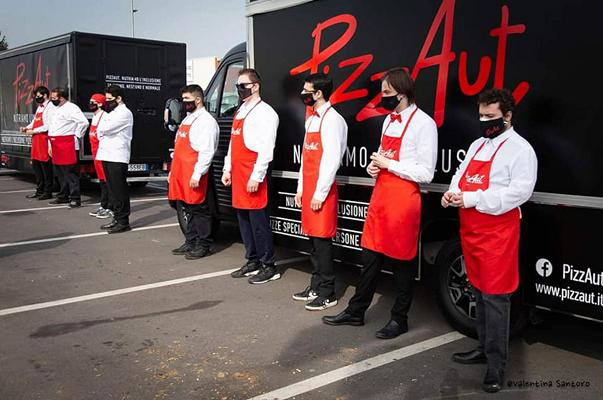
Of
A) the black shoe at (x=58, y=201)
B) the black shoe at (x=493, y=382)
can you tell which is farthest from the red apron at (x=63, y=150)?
the black shoe at (x=493, y=382)

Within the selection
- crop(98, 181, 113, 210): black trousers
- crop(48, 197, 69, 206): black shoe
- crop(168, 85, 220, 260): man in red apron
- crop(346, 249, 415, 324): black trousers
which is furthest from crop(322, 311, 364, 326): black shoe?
crop(48, 197, 69, 206): black shoe

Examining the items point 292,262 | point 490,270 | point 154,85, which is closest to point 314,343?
point 490,270

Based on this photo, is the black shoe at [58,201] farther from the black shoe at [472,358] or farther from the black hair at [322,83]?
the black shoe at [472,358]

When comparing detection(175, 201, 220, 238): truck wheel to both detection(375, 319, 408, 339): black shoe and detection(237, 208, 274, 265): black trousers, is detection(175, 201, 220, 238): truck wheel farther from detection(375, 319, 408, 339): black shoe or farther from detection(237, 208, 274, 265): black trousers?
detection(375, 319, 408, 339): black shoe

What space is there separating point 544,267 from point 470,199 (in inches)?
31.3

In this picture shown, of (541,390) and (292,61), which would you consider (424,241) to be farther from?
(292,61)

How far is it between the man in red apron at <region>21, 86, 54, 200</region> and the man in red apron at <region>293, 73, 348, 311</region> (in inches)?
290

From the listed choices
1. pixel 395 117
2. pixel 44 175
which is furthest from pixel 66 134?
pixel 395 117

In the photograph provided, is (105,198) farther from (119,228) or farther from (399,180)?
(399,180)

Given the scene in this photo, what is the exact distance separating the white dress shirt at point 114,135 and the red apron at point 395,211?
478cm

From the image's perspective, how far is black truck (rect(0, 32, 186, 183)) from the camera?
11.4 metres

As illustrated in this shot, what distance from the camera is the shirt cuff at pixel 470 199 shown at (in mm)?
3402

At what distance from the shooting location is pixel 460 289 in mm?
4348

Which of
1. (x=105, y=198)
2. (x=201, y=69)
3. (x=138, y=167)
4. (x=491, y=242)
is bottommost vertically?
(x=105, y=198)
